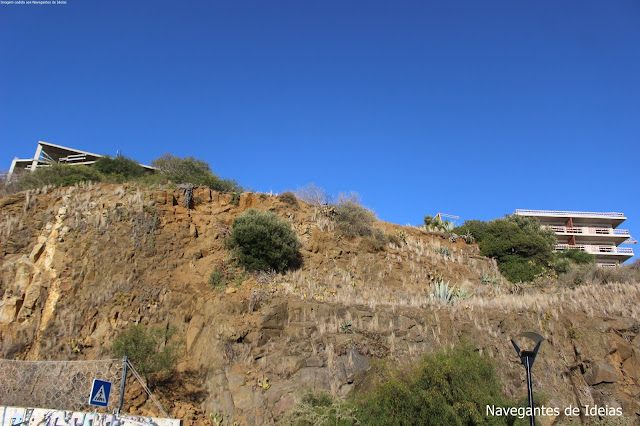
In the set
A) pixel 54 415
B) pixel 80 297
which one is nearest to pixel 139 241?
pixel 80 297

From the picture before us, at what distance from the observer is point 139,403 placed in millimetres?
12086

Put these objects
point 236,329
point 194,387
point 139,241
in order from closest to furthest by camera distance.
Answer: point 194,387
point 236,329
point 139,241

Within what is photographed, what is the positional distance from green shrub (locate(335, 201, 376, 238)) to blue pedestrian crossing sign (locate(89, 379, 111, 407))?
1507cm

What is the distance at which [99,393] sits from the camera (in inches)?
354

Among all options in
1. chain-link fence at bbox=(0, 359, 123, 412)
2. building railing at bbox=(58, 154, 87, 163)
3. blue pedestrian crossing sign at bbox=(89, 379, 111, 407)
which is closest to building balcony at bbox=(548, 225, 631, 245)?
building railing at bbox=(58, 154, 87, 163)

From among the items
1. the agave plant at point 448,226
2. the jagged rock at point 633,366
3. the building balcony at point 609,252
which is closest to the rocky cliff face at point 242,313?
the jagged rock at point 633,366

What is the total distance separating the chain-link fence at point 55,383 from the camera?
1153 cm

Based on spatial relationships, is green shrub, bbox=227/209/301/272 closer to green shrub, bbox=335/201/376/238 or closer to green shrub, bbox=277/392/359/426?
green shrub, bbox=335/201/376/238

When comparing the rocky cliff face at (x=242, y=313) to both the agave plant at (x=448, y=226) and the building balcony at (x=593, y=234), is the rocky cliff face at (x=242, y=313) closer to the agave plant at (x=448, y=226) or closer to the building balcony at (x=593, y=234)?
the agave plant at (x=448, y=226)

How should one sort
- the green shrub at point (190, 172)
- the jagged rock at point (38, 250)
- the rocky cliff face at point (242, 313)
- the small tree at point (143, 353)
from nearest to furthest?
the small tree at point (143, 353) < the rocky cliff face at point (242, 313) < the jagged rock at point (38, 250) < the green shrub at point (190, 172)

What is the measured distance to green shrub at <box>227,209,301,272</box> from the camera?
59.3 ft

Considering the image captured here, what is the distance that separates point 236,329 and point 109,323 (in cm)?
453

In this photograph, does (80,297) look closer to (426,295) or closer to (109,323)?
(109,323)

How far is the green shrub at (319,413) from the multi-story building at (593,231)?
1779 inches
